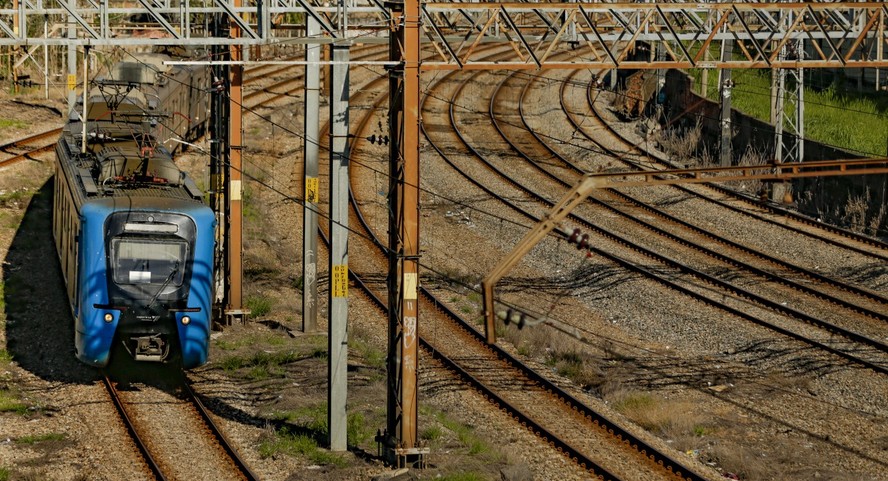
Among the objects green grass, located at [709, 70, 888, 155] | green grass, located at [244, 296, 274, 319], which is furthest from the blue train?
green grass, located at [709, 70, 888, 155]

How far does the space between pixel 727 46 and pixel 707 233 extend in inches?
345

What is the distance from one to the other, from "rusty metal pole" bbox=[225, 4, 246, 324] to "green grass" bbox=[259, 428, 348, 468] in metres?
6.01

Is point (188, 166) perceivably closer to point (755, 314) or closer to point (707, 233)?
point (707, 233)

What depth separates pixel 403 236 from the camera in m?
14.1

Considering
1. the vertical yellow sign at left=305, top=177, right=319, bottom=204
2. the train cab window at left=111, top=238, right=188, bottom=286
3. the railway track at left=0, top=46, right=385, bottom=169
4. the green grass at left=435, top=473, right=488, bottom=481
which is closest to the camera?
the green grass at left=435, top=473, right=488, bottom=481

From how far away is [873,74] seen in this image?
129ft

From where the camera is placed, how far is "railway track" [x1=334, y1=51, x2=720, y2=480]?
15.1 metres

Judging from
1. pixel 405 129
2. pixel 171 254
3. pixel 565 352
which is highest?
pixel 405 129

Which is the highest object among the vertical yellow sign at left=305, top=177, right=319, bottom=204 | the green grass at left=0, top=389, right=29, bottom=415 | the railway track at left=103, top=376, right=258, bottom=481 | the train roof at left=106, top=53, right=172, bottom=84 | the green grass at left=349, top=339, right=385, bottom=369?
the train roof at left=106, top=53, right=172, bottom=84

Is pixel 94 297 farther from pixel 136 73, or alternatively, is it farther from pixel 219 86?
pixel 136 73

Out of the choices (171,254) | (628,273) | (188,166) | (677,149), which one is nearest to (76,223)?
(171,254)

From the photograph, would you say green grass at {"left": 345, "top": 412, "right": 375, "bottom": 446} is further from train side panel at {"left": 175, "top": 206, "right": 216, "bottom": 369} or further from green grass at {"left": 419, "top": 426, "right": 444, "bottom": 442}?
train side panel at {"left": 175, "top": 206, "right": 216, "bottom": 369}

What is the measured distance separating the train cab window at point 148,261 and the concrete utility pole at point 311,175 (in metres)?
2.68

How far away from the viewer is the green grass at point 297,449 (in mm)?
14875
